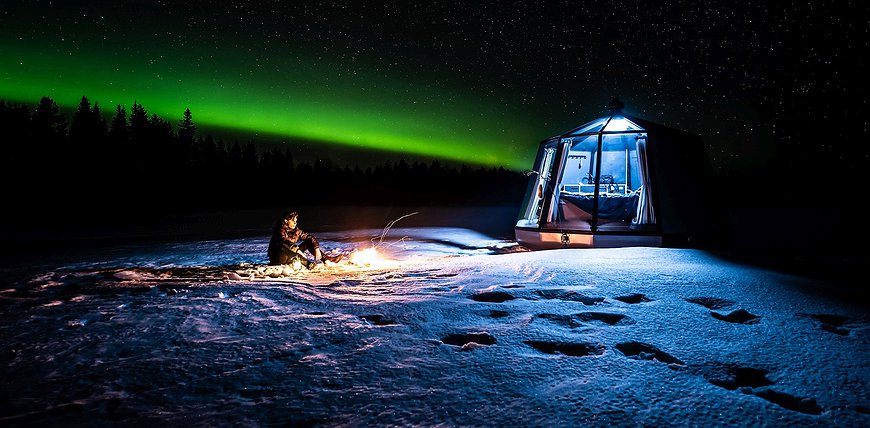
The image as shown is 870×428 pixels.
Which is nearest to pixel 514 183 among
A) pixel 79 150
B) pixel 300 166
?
pixel 300 166

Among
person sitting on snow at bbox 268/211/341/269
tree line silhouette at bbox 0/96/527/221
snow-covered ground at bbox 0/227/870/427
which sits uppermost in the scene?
tree line silhouette at bbox 0/96/527/221

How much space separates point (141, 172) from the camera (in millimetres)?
34531

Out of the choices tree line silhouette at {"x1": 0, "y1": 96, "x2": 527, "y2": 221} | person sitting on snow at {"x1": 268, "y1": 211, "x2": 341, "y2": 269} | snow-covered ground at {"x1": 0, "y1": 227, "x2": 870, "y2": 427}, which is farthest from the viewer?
tree line silhouette at {"x1": 0, "y1": 96, "x2": 527, "y2": 221}

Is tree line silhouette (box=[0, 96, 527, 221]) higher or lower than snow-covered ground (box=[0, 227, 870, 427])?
higher

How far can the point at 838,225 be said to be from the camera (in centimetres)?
1839

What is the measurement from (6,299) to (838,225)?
2674cm

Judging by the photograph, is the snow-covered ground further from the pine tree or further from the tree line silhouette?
the pine tree

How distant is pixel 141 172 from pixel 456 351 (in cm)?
4045

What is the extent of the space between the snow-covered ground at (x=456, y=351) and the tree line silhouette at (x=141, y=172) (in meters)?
28.8

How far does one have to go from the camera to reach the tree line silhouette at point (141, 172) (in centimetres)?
2892

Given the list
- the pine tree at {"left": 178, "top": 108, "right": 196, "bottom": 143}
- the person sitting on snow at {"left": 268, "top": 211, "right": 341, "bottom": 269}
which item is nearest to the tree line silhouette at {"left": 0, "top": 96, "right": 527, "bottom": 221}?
the pine tree at {"left": 178, "top": 108, "right": 196, "bottom": 143}

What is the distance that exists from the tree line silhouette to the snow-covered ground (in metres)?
28.8

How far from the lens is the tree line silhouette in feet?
94.9

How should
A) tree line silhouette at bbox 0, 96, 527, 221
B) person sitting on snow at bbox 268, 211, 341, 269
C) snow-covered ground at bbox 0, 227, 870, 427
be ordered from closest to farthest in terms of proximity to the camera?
snow-covered ground at bbox 0, 227, 870, 427, person sitting on snow at bbox 268, 211, 341, 269, tree line silhouette at bbox 0, 96, 527, 221
